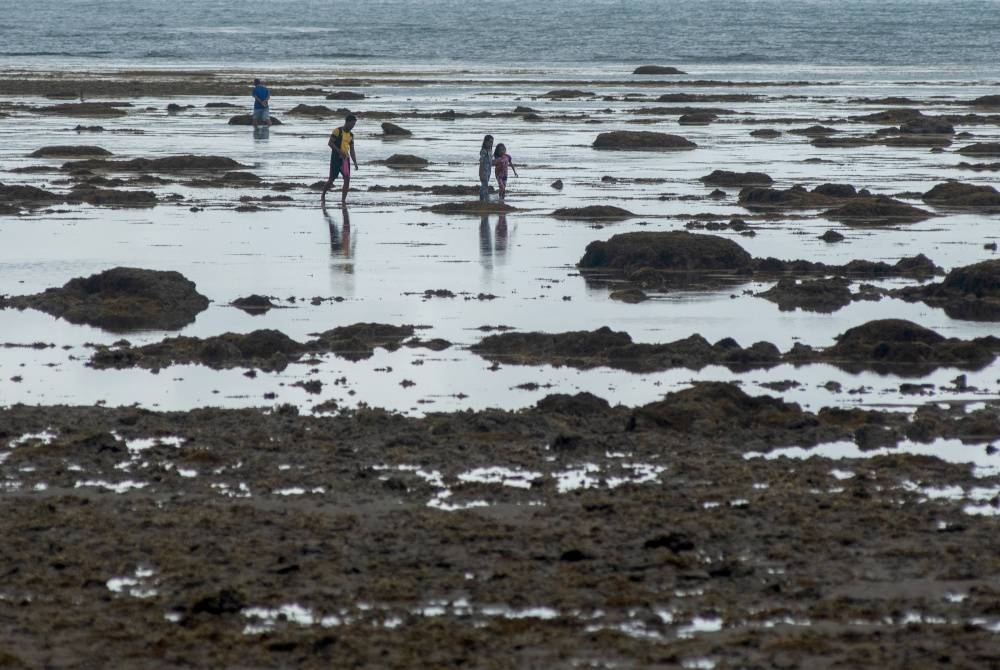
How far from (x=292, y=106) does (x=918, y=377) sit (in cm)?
5540

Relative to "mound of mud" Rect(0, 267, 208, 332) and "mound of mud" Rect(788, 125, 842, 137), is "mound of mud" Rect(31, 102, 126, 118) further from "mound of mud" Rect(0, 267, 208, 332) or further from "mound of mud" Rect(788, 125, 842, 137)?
"mound of mud" Rect(0, 267, 208, 332)

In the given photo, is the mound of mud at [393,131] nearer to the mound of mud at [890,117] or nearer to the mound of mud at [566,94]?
the mound of mud at [890,117]

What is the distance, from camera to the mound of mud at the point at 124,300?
1830 cm

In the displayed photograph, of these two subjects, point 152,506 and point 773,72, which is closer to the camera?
point 152,506

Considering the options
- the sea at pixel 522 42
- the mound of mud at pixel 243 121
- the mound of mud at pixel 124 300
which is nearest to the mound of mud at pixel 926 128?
the mound of mud at pixel 243 121

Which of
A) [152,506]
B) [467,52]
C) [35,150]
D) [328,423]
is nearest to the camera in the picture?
[152,506]

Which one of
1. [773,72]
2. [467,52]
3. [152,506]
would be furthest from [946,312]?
[467,52]

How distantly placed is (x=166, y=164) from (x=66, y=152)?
4.28 meters

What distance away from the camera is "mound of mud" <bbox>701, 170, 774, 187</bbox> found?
35.2m

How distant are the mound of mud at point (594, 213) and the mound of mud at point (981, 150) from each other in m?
18.3

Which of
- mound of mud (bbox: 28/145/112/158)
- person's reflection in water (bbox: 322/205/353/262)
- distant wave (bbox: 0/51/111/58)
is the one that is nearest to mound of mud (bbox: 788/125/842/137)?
mound of mud (bbox: 28/145/112/158)

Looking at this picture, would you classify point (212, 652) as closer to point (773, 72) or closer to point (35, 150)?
point (35, 150)

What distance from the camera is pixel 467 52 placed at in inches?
5458

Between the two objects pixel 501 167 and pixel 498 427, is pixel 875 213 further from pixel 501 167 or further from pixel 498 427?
pixel 498 427
